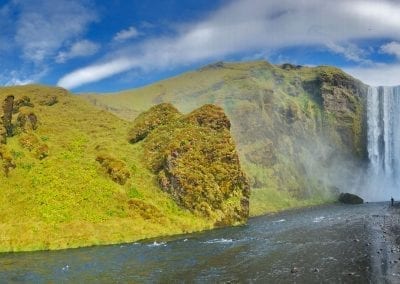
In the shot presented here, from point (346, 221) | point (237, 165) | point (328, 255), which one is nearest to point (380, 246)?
point (328, 255)

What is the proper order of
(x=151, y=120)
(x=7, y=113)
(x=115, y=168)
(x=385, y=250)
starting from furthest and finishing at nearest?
(x=151, y=120) < (x=7, y=113) < (x=115, y=168) < (x=385, y=250)

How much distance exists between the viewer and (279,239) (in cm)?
6925

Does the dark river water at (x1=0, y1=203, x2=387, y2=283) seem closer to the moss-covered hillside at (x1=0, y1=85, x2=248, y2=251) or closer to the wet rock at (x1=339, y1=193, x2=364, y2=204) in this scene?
the moss-covered hillside at (x1=0, y1=85, x2=248, y2=251)

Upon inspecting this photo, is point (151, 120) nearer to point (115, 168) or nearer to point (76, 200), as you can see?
point (115, 168)

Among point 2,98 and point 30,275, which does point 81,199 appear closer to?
point 30,275

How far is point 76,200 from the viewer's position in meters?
82.1

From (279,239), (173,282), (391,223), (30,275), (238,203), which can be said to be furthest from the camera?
(238,203)

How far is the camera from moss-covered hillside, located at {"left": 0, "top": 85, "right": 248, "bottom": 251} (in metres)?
75.9

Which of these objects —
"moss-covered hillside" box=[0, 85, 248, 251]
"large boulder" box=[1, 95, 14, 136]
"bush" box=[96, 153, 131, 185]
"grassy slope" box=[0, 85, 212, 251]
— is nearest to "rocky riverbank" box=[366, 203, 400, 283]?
"moss-covered hillside" box=[0, 85, 248, 251]

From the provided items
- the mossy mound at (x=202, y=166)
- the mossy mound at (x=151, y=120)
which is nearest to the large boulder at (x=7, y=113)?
the mossy mound at (x=151, y=120)

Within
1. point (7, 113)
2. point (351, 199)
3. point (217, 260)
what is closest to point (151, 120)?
point (7, 113)

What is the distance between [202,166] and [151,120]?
81.0 ft

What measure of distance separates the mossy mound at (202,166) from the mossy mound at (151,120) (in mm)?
3669

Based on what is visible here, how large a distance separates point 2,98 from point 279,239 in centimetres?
8254
